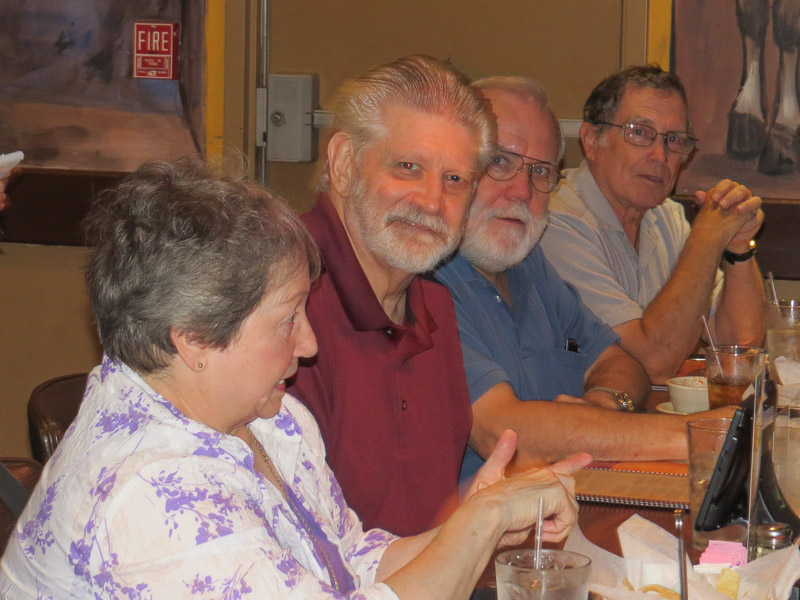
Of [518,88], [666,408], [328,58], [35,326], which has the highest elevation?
[328,58]

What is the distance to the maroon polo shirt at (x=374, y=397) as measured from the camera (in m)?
1.73

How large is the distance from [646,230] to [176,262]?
249cm

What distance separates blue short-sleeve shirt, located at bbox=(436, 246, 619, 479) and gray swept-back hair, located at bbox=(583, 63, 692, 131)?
2.54 ft

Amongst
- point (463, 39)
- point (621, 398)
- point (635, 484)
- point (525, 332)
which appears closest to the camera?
point (635, 484)

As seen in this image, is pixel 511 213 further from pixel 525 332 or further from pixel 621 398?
pixel 621 398

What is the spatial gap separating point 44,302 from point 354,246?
2812 mm

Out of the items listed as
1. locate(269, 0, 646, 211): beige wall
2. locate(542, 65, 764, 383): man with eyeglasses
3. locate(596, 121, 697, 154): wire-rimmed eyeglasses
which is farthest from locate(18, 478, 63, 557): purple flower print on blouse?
locate(269, 0, 646, 211): beige wall

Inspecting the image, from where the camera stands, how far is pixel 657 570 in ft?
3.89

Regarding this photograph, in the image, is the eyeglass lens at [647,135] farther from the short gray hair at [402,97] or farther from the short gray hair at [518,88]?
the short gray hair at [402,97]

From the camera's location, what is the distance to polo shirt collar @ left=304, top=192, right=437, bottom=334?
1.80 m

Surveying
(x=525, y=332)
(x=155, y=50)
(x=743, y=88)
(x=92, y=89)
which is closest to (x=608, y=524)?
(x=525, y=332)

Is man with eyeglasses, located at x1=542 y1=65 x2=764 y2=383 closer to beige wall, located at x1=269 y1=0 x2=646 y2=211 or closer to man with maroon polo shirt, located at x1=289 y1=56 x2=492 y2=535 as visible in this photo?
beige wall, located at x1=269 y1=0 x2=646 y2=211

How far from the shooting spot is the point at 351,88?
6.22 feet

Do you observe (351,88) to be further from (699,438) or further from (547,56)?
(547,56)
